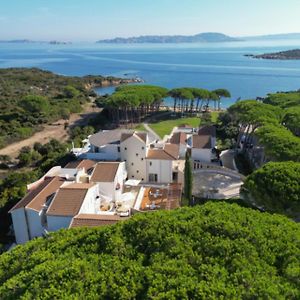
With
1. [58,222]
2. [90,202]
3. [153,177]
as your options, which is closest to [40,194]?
[58,222]

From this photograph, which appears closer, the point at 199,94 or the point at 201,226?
the point at 201,226

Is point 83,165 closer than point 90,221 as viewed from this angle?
No

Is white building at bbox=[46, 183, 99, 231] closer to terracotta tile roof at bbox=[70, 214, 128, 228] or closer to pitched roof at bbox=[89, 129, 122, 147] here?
terracotta tile roof at bbox=[70, 214, 128, 228]

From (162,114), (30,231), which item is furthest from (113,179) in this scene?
(162,114)

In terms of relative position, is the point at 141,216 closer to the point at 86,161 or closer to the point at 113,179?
the point at 113,179

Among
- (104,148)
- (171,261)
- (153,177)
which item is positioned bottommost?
(153,177)

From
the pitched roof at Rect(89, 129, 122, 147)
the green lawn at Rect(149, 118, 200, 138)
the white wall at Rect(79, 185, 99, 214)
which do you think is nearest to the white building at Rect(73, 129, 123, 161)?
the pitched roof at Rect(89, 129, 122, 147)

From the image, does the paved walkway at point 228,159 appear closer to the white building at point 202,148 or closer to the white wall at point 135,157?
the white building at point 202,148

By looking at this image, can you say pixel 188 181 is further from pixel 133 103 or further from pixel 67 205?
pixel 133 103
